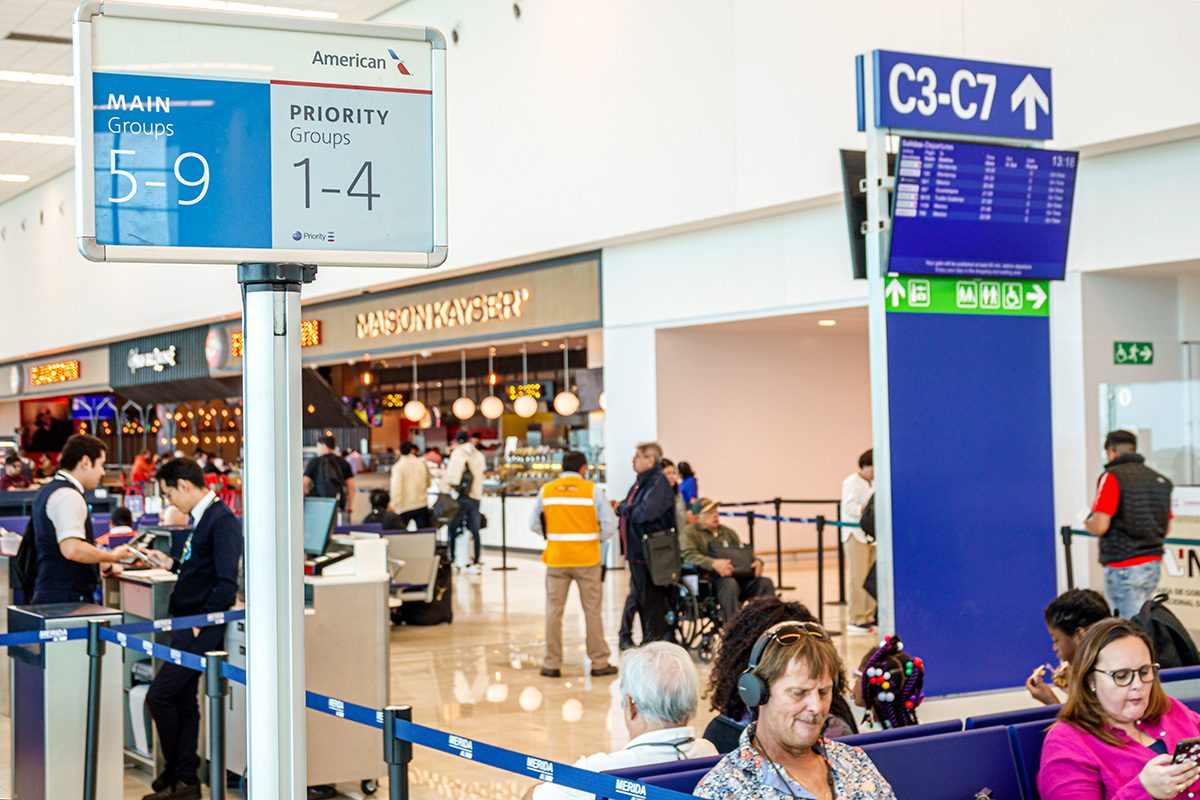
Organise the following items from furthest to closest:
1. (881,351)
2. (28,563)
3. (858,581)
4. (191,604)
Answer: (858,581) < (881,351) < (28,563) < (191,604)

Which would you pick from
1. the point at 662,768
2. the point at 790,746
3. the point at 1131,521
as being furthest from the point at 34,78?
the point at 790,746

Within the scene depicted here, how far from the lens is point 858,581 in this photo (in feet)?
35.9

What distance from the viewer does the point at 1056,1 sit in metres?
9.82

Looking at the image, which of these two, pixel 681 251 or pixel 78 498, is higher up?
pixel 681 251

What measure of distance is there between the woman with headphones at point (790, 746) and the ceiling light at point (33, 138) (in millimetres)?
22756

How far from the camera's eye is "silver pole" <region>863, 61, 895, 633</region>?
6.90 meters

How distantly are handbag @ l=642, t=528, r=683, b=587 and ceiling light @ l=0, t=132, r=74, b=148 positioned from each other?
1757cm

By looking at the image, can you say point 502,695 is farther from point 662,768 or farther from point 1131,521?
point 662,768

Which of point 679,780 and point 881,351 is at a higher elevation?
point 881,351

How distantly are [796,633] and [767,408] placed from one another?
12.9 meters

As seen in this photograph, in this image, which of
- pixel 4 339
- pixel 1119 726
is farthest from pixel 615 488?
pixel 4 339

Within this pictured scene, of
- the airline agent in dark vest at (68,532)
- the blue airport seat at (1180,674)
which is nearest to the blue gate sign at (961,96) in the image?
the blue airport seat at (1180,674)

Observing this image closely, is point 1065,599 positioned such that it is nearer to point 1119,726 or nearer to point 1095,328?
point 1119,726

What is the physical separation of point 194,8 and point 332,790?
4924 mm
